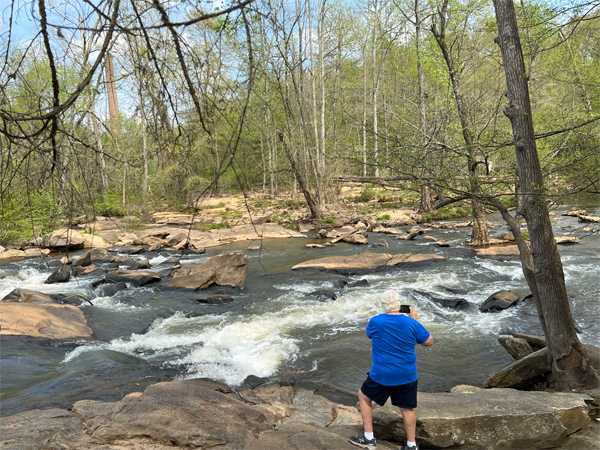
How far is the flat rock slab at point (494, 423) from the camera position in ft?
12.8

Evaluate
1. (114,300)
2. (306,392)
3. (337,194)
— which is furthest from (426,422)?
(337,194)

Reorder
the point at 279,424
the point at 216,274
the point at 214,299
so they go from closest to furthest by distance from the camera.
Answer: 1. the point at 279,424
2. the point at 214,299
3. the point at 216,274

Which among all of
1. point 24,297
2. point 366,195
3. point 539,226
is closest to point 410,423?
point 539,226

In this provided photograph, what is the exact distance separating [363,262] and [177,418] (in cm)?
916

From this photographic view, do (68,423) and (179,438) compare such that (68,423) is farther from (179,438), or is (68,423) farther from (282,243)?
(282,243)

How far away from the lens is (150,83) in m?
2.19

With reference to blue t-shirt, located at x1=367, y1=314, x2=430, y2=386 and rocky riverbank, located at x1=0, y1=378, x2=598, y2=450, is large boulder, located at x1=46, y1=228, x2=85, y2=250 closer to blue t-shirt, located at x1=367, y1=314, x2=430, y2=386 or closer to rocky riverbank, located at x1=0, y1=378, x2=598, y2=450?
rocky riverbank, located at x1=0, y1=378, x2=598, y2=450

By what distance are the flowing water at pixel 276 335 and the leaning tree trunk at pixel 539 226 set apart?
1296 mm

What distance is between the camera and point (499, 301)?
8766 mm

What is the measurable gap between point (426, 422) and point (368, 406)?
554mm

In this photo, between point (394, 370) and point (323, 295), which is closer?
point (394, 370)

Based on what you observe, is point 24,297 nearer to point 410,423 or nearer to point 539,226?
point 410,423

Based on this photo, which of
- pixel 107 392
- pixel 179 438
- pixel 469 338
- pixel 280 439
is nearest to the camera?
pixel 280 439

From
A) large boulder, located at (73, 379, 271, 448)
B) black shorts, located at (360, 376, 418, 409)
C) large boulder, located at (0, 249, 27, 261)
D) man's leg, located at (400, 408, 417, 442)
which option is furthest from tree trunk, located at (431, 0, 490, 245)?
large boulder, located at (0, 249, 27, 261)
